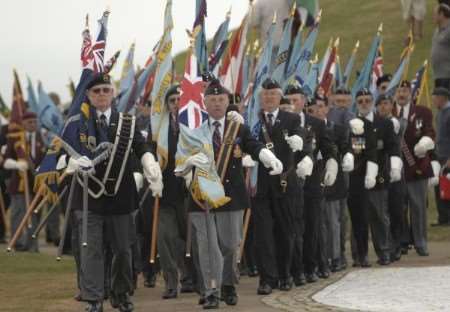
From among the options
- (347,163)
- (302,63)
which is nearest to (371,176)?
(347,163)

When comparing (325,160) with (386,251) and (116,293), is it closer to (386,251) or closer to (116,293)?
(386,251)

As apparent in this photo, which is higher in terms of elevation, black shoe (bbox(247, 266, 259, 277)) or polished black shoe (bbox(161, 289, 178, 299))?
black shoe (bbox(247, 266, 259, 277))

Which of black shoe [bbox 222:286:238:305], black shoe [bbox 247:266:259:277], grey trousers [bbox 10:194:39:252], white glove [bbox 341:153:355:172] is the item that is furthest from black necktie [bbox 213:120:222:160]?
grey trousers [bbox 10:194:39:252]

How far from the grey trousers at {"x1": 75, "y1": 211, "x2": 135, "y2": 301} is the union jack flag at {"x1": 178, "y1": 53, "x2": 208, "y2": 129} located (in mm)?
1160

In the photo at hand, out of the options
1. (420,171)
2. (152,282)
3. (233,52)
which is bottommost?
(152,282)

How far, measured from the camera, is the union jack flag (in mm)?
15344

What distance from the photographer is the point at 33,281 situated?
727 inches

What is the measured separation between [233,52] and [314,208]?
98.8 inches

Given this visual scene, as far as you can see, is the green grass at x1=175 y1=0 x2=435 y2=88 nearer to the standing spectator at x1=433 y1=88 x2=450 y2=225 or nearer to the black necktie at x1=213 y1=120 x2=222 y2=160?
the standing spectator at x1=433 y1=88 x2=450 y2=225

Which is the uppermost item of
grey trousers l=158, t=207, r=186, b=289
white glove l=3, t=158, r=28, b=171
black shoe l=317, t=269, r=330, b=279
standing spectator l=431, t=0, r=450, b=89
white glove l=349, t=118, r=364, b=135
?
standing spectator l=431, t=0, r=450, b=89

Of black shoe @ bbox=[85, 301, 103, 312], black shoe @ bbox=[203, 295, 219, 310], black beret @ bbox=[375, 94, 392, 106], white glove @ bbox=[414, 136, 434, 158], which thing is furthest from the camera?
white glove @ bbox=[414, 136, 434, 158]

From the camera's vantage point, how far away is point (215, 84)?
1548 centimetres

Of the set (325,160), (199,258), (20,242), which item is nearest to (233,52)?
(325,160)

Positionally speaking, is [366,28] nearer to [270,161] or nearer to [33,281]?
[33,281]
